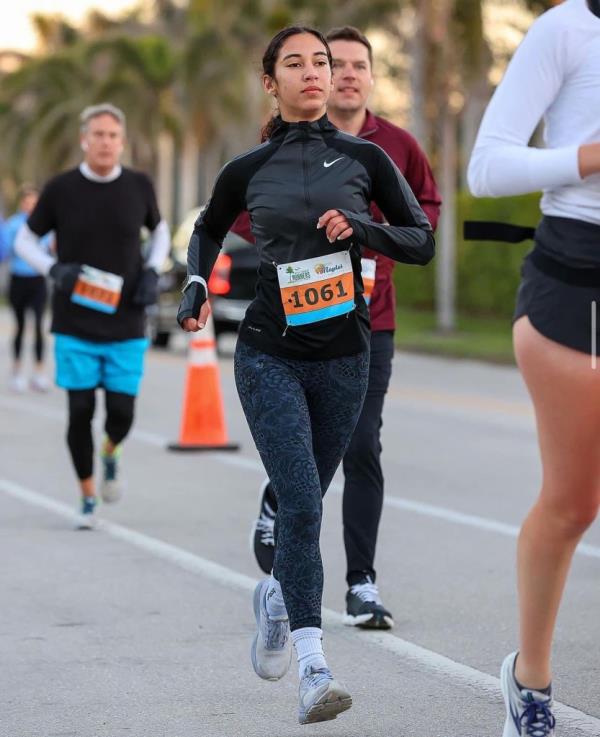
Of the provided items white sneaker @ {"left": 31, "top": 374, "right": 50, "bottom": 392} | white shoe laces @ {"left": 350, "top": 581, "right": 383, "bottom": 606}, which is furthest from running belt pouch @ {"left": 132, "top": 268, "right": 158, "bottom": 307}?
white sneaker @ {"left": 31, "top": 374, "right": 50, "bottom": 392}

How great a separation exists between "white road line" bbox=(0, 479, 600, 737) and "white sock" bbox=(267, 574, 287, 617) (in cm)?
71

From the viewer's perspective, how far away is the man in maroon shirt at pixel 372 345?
20.9ft

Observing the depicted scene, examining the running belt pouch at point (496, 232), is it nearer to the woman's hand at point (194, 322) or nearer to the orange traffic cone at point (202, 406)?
the woman's hand at point (194, 322)

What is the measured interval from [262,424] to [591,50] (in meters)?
1.55

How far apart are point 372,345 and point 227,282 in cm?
1364

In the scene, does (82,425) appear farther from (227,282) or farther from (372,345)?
(227,282)

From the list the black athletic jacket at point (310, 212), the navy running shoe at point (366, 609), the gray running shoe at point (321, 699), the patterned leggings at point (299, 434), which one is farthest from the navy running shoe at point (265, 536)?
the gray running shoe at point (321, 699)

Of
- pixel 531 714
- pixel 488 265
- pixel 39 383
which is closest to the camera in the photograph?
pixel 531 714

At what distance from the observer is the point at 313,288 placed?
4.79 m

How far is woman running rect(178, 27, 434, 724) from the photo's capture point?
475 cm

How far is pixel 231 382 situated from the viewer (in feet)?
57.9

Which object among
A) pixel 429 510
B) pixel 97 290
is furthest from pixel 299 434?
pixel 429 510

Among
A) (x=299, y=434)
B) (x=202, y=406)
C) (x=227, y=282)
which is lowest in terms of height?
(x=227, y=282)

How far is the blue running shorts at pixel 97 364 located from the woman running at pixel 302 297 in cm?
333
